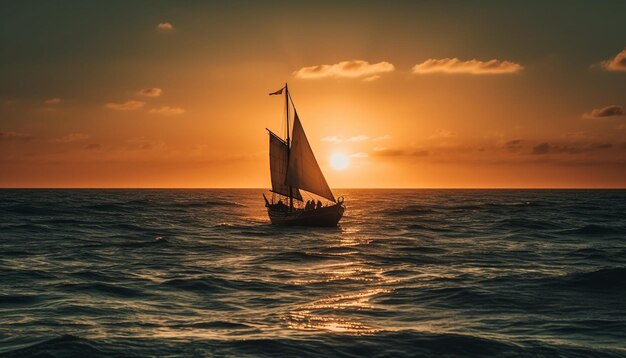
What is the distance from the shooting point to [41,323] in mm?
18078

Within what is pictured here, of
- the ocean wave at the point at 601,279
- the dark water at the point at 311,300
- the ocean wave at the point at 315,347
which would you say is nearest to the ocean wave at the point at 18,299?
the dark water at the point at 311,300

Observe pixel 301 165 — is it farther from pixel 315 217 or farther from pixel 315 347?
pixel 315 347

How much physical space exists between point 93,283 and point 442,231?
A: 4316 centimetres

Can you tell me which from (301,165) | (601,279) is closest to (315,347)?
(601,279)

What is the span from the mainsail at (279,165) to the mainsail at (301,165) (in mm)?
3135

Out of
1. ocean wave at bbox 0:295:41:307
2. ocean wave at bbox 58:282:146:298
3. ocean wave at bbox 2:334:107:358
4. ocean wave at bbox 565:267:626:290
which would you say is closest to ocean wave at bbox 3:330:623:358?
ocean wave at bbox 2:334:107:358

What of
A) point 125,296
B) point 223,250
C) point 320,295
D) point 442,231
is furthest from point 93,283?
point 442,231

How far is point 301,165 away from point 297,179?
170 centimetres

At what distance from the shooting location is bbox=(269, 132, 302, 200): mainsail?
224 feet

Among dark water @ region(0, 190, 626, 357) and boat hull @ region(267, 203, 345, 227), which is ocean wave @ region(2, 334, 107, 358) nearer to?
dark water @ region(0, 190, 626, 357)

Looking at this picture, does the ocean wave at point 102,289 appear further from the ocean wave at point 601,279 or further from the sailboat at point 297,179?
the sailboat at point 297,179

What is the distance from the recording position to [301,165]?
6512cm

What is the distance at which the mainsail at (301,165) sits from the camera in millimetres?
64875

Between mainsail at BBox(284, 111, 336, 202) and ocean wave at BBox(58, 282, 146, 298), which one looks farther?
mainsail at BBox(284, 111, 336, 202)
